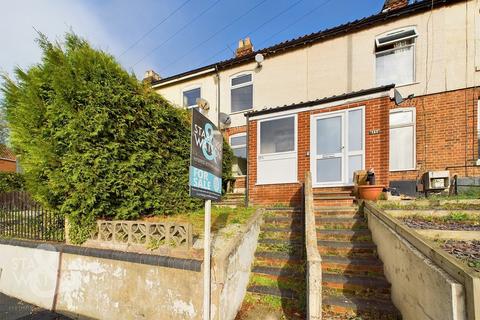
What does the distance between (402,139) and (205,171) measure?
8065 millimetres

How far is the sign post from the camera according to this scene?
306 centimetres

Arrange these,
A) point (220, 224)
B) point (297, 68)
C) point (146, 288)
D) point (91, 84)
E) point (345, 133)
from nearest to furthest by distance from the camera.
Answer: point (146, 288)
point (91, 84)
point (220, 224)
point (345, 133)
point (297, 68)

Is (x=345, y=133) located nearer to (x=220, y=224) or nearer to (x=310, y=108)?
(x=310, y=108)

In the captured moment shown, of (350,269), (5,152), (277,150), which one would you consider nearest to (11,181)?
(5,152)

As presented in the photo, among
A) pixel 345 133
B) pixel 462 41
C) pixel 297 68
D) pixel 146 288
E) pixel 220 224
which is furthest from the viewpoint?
pixel 297 68

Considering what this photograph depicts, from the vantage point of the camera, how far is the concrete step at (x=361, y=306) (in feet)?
11.7

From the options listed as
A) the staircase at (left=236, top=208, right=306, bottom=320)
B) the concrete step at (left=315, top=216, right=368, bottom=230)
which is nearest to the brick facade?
the concrete step at (left=315, top=216, right=368, bottom=230)

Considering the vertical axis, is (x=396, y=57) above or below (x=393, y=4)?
below

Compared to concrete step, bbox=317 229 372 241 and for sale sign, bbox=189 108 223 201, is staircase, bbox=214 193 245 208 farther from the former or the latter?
for sale sign, bbox=189 108 223 201

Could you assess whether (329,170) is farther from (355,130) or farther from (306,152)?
(355,130)

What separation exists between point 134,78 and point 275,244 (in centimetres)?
462

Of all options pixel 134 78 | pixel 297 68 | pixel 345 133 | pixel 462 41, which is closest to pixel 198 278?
pixel 134 78

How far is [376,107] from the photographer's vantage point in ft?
21.4

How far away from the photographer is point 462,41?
26.3ft
